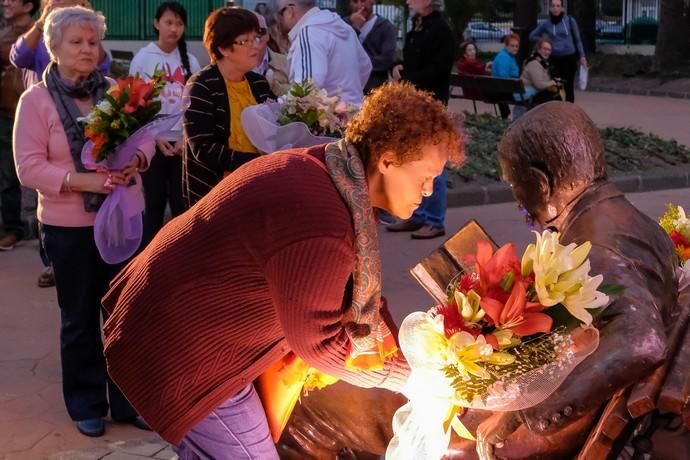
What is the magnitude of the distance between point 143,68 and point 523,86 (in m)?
8.45

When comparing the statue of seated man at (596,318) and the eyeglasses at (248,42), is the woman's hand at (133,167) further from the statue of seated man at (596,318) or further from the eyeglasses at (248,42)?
the statue of seated man at (596,318)

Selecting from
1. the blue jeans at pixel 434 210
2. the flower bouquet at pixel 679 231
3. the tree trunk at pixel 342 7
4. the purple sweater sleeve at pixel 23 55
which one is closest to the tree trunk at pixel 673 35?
the tree trunk at pixel 342 7

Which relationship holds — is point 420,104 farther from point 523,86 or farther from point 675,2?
point 675,2

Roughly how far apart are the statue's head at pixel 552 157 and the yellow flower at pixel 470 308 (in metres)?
0.74

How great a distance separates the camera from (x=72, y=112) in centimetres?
505

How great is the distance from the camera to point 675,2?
27234mm

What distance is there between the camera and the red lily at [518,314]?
2.91 metres

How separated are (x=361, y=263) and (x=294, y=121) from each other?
8.10 feet

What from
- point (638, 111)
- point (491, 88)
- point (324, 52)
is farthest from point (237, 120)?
point (638, 111)

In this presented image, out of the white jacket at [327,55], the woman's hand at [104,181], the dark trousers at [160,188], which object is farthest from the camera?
the white jacket at [327,55]

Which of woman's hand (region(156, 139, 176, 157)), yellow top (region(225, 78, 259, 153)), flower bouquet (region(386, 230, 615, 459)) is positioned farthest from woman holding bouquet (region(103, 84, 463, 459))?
woman's hand (region(156, 139, 176, 157))

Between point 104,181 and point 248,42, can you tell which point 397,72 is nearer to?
point 248,42

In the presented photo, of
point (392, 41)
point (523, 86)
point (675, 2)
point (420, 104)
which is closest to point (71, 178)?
point (420, 104)

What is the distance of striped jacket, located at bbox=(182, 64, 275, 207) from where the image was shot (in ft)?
18.3
